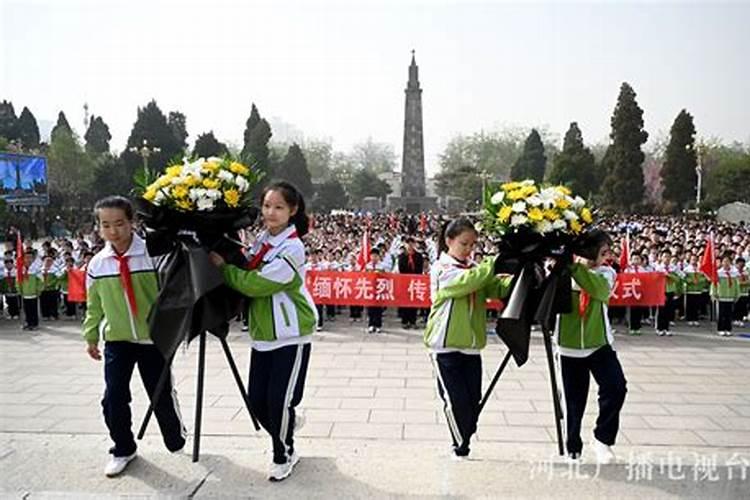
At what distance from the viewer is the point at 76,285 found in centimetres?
1151

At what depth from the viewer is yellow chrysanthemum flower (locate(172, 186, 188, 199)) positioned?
3893 millimetres

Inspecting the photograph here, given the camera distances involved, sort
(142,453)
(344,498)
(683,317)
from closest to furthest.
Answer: (344,498) → (142,453) → (683,317)

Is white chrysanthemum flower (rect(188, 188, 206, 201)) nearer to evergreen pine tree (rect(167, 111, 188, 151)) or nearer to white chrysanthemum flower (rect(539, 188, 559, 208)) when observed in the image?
white chrysanthemum flower (rect(539, 188, 559, 208))

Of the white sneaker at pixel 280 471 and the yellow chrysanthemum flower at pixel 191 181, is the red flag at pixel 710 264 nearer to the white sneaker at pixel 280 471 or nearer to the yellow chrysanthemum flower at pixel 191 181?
the white sneaker at pixel 280 471

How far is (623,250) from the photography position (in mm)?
11242

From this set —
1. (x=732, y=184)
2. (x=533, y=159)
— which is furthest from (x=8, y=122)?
(x=732, y=184)

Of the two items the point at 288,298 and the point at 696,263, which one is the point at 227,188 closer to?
the point at 288,298

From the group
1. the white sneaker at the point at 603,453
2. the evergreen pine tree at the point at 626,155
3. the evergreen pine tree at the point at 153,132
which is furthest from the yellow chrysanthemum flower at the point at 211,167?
the evergreen pine tree at the point at 626,155

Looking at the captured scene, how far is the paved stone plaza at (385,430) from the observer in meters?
3.79

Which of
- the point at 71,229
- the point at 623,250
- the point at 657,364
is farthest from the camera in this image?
the point at 71,229

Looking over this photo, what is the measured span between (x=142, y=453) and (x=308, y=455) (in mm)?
1127

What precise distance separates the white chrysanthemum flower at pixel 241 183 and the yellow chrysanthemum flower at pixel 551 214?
1909 millimetres

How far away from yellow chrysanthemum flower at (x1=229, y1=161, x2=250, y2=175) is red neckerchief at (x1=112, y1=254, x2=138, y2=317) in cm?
89

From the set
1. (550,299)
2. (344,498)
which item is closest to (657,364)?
(550,299)
